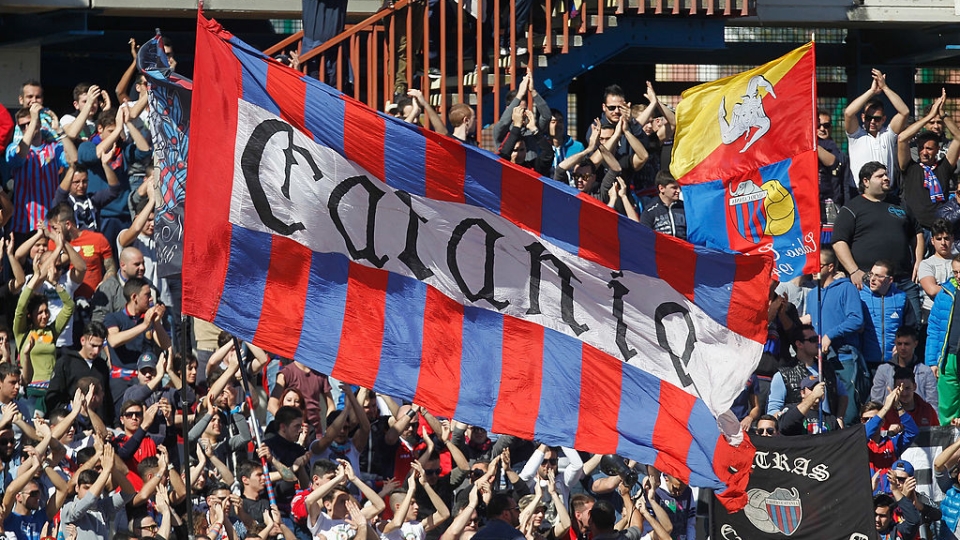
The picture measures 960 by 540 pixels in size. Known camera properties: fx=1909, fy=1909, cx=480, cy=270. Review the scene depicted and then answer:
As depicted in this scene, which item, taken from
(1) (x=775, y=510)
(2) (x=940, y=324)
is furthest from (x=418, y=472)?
(2) (x=940, y=324)

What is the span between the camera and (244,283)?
31.0 ft

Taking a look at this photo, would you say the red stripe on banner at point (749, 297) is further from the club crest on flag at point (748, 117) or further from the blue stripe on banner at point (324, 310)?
the club crest on flag at point (748, 117)

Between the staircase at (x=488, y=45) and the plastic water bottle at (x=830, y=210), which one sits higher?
the staircase at (x=488, y=45)

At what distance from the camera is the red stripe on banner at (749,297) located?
34.3ft

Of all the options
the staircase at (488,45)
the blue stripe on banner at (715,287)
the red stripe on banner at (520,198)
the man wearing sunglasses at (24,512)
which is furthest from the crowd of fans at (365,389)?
the red stripe on banner at (520,198)

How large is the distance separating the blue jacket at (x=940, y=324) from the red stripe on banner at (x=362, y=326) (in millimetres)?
8029

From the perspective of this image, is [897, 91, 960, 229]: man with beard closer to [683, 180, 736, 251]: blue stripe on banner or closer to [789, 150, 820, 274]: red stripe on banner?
[683, 180, 736, 251]: blue stripe on banner

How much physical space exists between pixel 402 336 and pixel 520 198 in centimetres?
100

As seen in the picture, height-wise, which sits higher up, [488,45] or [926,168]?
[488,45]

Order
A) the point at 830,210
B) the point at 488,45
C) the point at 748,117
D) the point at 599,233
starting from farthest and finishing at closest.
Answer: the point at 488,45
the point at 830,210
the point at 748,117
the point at 599,233

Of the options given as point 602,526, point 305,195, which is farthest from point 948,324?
point 305,195

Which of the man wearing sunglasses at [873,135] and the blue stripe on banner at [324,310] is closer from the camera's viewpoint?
the blue stripe on banner at [324,310]

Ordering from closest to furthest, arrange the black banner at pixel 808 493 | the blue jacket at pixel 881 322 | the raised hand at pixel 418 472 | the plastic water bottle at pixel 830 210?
the raised hand at pixel 418 472
the black banner at pixel 808 493
the blue jacket at pixel 881 322
the plastic water bottle at pixel 830 210

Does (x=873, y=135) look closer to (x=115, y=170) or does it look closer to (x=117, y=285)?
(x=115, y=170)
